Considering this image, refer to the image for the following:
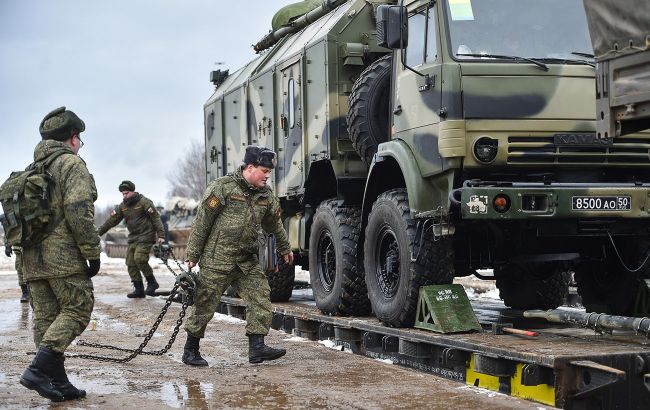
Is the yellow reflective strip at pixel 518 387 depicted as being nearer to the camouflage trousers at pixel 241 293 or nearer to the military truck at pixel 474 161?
the military truck at pixel 474 161

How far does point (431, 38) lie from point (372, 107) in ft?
4.50

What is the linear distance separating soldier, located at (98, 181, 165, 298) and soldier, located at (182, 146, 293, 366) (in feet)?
29.8

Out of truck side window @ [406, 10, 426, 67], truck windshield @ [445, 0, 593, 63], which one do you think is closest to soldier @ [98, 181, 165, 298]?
truck side window @ [406, 10, 426, 67]

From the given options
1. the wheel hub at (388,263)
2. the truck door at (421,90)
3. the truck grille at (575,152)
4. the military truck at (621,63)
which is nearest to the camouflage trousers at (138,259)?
the wheel hub at (388,263)

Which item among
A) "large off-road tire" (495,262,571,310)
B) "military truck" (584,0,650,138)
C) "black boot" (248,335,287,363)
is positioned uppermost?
"military truck" (584,0,650,138)

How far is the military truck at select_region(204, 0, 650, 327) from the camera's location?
877 cm

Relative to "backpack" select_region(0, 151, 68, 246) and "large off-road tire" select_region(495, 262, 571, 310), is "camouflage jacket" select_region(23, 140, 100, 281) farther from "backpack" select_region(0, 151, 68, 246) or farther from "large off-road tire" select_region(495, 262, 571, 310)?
"large off-road tire" select_region(495, 262, 571, 310)

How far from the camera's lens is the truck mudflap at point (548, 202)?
847 cm

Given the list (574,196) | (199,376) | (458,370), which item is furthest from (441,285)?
(199,376)

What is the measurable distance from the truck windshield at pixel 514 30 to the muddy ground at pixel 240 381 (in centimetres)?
268

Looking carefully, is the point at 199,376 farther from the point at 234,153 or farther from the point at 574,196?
the point at 234,153

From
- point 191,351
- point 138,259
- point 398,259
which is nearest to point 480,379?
point 398,259

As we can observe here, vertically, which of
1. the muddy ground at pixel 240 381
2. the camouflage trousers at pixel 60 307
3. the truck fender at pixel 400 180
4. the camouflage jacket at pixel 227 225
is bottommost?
the muddy ground at pixel 240 381

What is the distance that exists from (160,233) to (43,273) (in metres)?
10.6
